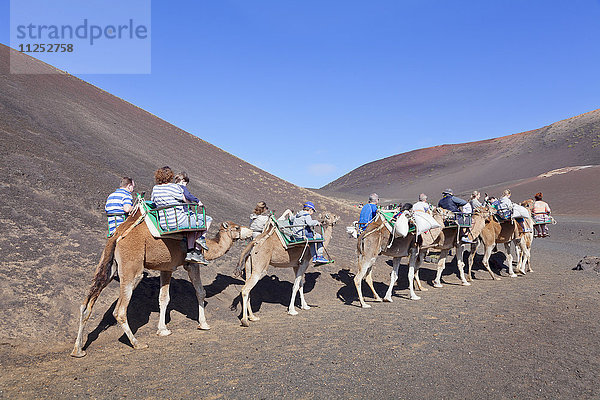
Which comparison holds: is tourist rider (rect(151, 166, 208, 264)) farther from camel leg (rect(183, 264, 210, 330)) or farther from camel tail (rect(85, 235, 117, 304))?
camel leg (rect(183, 264, 210, 330))

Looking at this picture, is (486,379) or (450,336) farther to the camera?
(450,336)

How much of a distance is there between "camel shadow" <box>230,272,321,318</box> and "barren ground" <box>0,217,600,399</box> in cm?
11

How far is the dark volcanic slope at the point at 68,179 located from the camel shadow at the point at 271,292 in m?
1.63

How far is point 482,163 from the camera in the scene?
9081cm

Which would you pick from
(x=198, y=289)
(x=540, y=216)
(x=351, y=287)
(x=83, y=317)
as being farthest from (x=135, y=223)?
(x=540, y=216)

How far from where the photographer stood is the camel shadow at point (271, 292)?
407 inches

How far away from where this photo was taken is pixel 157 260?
7461 millimetres

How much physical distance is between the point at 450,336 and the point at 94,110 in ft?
96.5

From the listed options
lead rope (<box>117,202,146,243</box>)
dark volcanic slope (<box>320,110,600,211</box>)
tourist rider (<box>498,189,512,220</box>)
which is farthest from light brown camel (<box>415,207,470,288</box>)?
dark volcanic slope (<box>320,110,600,211</box>)

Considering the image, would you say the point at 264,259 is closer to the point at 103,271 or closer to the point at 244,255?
the point at 244,255

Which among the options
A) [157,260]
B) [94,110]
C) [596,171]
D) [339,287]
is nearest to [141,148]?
[94,110]

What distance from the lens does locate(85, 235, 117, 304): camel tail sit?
6699 millimetres

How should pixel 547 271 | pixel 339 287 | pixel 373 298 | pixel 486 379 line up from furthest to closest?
pixel 547 271, pixel 339 287, pixel 373 298, pixel 486 379

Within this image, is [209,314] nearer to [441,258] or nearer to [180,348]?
[180,348]
